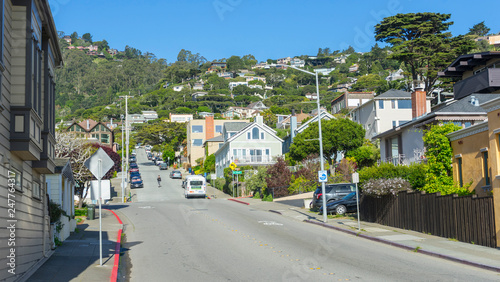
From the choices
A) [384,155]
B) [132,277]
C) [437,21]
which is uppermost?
[437,21]

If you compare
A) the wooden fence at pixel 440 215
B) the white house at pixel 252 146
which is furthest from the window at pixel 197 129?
the wooden fence at pixel 440 215

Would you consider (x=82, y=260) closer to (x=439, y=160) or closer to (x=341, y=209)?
(x=439, y=160)

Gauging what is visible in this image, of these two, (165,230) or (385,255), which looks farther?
(165,230)

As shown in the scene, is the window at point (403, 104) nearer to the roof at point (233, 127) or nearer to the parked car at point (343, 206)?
the roof at point (233, 127)

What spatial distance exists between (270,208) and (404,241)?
1822cm

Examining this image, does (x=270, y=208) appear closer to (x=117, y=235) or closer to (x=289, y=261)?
(x=117, y=235)

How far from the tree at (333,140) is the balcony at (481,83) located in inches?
736

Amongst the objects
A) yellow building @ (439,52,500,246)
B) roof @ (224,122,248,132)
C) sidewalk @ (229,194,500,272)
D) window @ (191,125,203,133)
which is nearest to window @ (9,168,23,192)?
sidewalk @ (229,194,500,272)

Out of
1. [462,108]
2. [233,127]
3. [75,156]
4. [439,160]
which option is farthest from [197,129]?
[439,160]

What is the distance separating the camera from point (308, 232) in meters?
23.0

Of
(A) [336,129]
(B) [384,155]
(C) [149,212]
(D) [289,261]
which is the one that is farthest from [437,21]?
(D) [289,261]

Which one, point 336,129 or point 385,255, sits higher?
point 336,129

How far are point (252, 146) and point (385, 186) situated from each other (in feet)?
155

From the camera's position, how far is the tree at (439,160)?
73.7 ft
